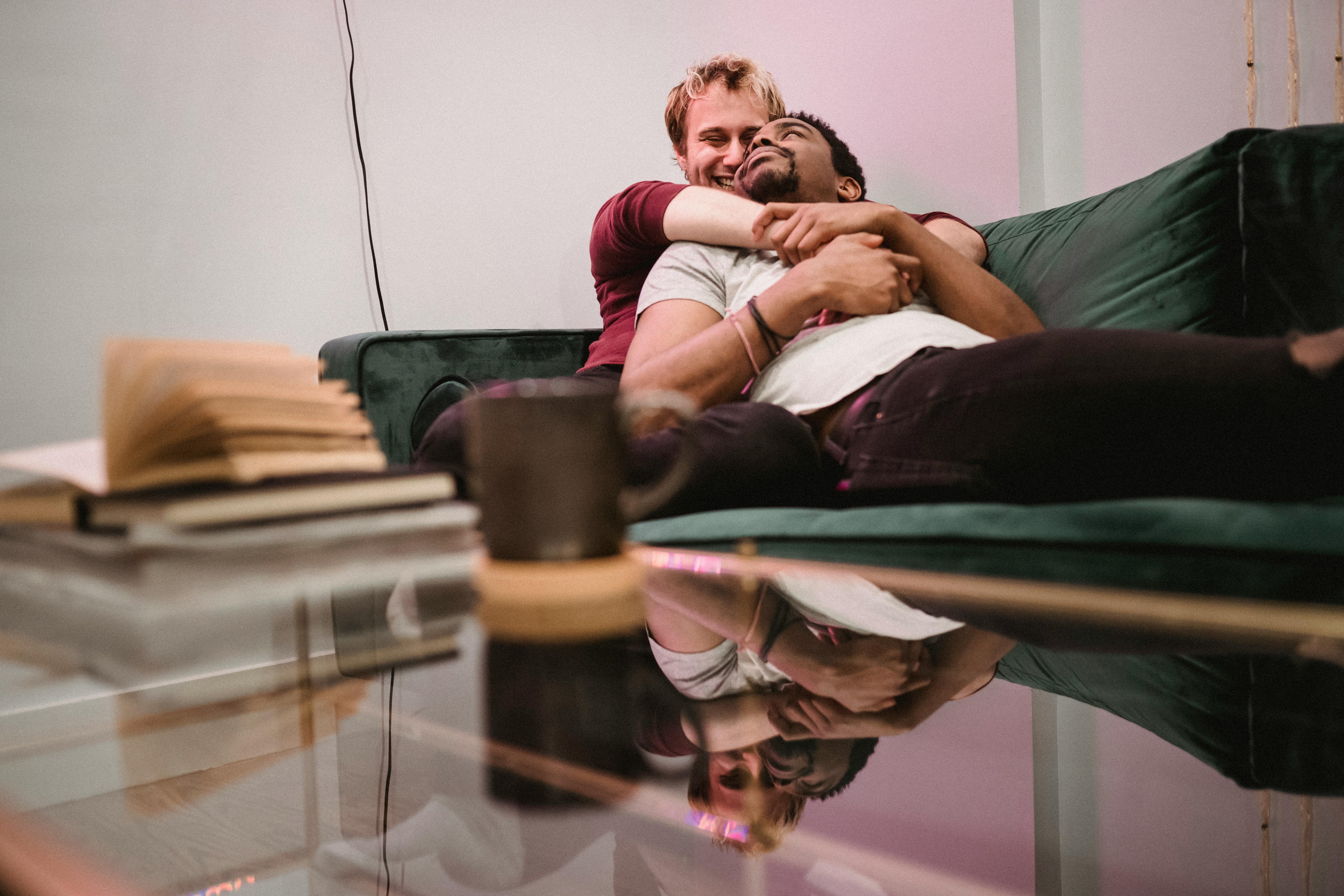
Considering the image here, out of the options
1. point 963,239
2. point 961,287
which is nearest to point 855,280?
point 961,287

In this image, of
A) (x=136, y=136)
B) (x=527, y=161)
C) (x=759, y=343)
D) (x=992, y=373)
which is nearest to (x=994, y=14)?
(x=527, y=161)

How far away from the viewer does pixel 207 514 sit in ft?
1.15

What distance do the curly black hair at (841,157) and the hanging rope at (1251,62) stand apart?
39.8 inches

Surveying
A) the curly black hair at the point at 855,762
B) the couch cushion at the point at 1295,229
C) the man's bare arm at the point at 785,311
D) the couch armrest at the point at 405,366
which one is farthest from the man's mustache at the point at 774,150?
the curly black hair at the point at 855,762

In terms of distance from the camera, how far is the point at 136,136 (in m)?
1.68

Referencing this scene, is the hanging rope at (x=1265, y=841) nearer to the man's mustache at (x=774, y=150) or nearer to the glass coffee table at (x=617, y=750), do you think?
the glass coffee table at (x=617, y=750)

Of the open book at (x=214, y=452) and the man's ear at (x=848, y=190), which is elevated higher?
the man's ear at (x=848, y=190)

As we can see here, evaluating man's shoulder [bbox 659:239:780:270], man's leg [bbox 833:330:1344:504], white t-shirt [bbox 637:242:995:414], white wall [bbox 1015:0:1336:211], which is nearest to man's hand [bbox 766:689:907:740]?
man's leg [bbox 833:330:1344:504]

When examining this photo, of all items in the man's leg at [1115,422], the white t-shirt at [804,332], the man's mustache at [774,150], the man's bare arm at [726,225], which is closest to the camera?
the man's leg at [1115,422]

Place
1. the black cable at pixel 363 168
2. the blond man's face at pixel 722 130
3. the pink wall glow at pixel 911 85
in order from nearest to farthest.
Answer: the blond man's face at pixel 722 130 < the black cable at pixel 363 168 < the pink wall glow at pixel 911 85

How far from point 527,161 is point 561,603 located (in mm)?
2138

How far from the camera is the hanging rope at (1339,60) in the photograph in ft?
5.92

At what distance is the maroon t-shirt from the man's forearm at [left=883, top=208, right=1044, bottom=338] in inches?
12.4

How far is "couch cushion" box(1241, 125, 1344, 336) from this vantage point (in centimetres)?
87
